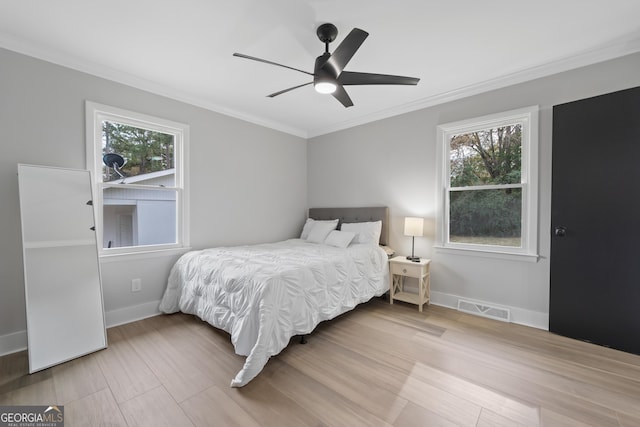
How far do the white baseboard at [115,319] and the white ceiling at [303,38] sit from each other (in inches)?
95.7

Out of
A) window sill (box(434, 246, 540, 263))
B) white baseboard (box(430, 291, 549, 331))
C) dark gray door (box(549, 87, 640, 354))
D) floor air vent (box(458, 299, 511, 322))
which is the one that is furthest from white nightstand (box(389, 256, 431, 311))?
dark gray door (box(549, 87, 640, 354))

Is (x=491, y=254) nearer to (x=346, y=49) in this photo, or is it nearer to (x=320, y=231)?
(x=320, y=231)

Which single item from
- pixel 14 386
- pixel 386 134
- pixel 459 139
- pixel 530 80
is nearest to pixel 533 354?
pixel 459 139

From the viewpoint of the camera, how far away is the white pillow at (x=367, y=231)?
3.57 m

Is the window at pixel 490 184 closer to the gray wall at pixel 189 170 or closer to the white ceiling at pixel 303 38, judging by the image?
the white ceiling at pixel 303 38

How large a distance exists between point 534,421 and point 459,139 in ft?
9.19

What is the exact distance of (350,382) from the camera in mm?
1812

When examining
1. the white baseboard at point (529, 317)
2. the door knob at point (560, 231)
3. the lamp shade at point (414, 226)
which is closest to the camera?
the door knob at point (560, 231)

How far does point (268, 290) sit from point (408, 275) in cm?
190

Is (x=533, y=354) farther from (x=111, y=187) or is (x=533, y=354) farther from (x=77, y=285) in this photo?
(x=111, y=187)

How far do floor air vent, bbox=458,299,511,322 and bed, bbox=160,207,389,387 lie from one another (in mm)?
918

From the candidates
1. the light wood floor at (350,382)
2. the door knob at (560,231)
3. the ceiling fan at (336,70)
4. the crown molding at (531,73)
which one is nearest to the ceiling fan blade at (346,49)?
the ceiling fan at (336,70)

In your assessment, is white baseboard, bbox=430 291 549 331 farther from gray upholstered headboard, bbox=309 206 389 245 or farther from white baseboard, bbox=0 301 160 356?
white baseboard, bbox=0 301 160 356

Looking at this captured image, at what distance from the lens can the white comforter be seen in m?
1.94
